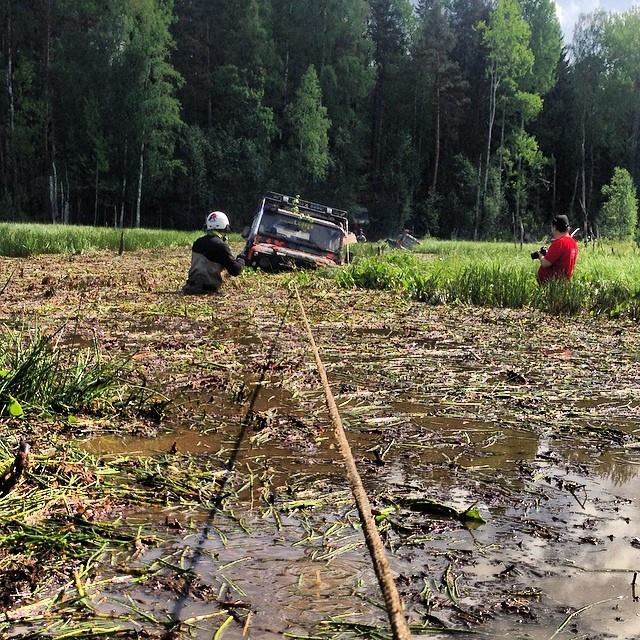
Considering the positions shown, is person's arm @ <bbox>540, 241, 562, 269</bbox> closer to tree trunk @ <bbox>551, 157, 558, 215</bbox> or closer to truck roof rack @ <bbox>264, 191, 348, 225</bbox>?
truck roof rack @ <bbox>264, 191, 348, 225</bbox>

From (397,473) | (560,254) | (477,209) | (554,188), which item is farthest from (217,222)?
(554,188)

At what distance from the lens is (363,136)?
51094 millimetres

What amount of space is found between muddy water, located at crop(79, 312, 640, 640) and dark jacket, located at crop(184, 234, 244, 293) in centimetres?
544

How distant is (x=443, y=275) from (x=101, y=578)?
983 cm

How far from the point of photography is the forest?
39.1 metres

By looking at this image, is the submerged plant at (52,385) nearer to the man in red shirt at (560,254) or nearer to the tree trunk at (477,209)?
the man in red shirt at (560,254)

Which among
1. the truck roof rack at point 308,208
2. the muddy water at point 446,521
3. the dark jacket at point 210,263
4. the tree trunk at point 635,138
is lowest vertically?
the muddy water at point 446,521

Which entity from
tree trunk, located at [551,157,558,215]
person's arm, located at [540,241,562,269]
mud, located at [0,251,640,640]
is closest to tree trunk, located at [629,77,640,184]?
tree trunk, located at [551,157,558,215]

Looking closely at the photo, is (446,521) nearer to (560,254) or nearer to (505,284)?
(560,254)

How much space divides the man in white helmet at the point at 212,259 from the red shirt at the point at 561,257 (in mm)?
4370

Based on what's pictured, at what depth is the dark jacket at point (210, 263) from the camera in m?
10.6

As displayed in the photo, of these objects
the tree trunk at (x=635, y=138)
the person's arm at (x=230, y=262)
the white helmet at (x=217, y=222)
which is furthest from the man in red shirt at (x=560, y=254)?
the tree trunk at (x=635, y=138)

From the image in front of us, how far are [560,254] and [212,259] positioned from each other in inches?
193

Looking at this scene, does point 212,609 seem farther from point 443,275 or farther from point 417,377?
Answer: point 443,275
